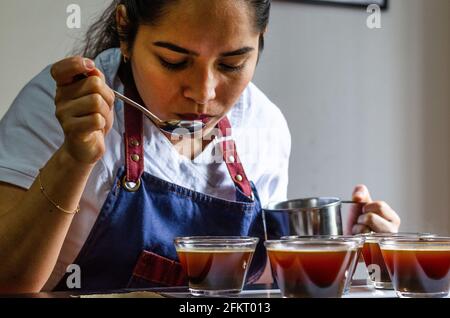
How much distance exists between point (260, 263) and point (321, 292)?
1.66ft

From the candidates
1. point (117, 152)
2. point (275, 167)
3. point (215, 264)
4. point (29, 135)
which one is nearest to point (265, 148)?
→ point (275, 167)

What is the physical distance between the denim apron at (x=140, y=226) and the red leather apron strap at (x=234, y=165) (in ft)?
0.17

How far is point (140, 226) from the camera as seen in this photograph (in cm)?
113

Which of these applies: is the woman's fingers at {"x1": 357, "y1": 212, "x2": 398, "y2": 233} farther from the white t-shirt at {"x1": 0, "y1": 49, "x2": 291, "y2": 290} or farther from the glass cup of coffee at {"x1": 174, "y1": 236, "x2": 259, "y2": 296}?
the glass cup of coffee at {"x1": 174, "y1": 236, "x2": 259, "y2": 296}

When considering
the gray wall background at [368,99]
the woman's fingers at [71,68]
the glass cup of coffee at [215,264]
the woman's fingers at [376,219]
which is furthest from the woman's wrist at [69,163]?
the gray wall background at [368,99]

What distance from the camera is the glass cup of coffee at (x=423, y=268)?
0.78m

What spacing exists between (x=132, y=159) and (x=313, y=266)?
507mm

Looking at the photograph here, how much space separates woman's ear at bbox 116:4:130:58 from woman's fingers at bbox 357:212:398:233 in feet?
1.73

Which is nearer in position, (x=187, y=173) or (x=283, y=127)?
(x=187, y=173)

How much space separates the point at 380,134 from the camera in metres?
1.93

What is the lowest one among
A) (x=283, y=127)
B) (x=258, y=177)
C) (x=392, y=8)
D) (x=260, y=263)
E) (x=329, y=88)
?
(x=260, y=263)

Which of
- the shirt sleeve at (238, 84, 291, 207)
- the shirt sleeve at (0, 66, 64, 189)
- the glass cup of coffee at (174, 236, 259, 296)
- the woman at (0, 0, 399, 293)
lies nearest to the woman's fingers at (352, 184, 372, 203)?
the woman at (0, 0, 399, 293)

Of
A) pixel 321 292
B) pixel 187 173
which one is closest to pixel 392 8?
pixel 187 173

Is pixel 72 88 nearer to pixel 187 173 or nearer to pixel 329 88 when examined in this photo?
pixel 187 173
